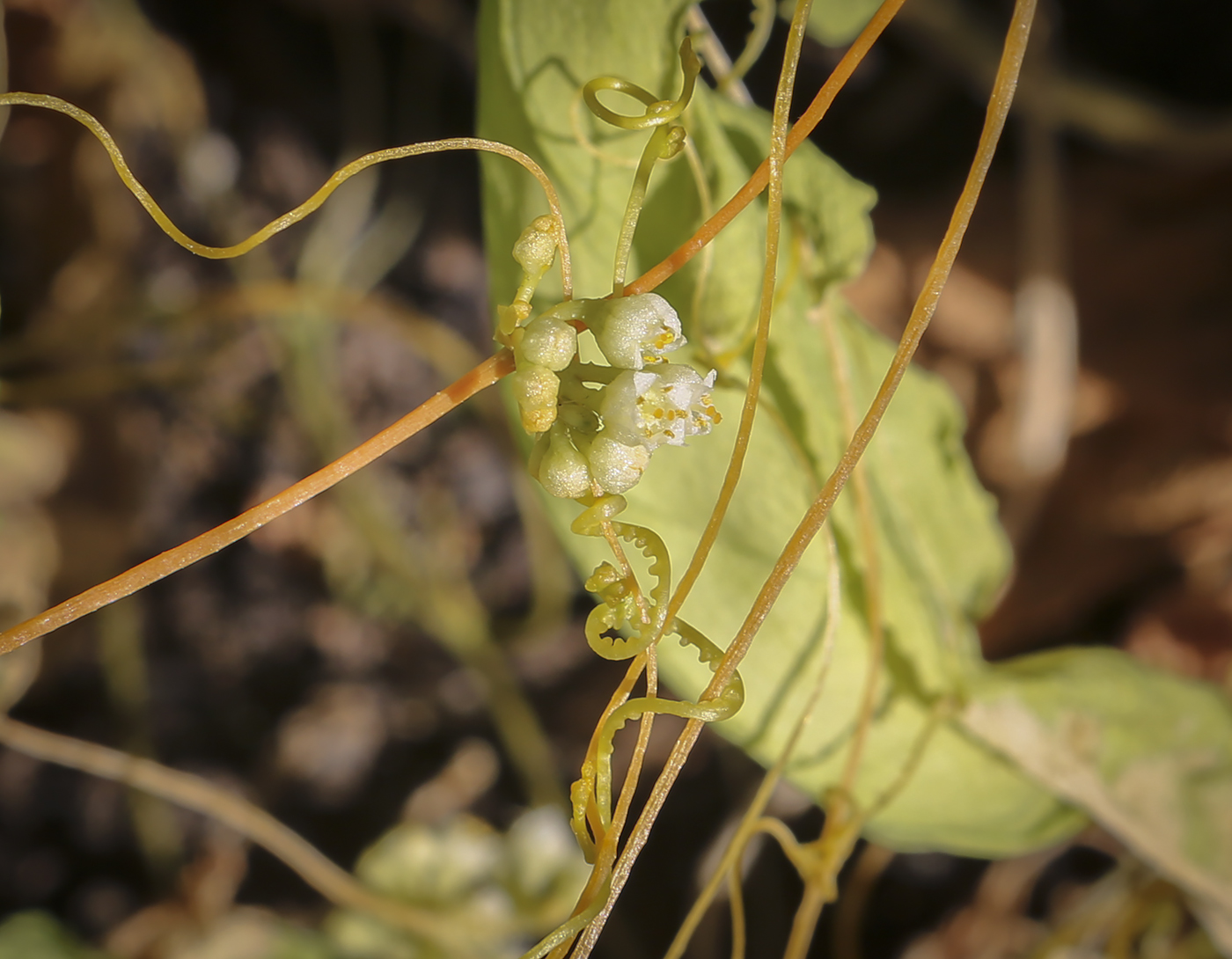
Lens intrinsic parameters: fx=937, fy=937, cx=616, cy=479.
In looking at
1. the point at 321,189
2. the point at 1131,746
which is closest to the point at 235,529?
the point at 321,189

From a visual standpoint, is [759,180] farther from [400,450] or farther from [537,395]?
[400,450]

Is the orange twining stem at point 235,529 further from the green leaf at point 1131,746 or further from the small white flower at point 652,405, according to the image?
the green leaf at point 1131,746

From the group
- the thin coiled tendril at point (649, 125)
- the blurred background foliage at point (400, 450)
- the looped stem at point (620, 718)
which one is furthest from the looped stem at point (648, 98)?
the blurred background foliage at point (400, 450)

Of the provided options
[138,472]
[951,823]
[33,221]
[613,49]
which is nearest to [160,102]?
[33,221]

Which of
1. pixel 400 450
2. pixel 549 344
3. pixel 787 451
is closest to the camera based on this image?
pixel 549 344

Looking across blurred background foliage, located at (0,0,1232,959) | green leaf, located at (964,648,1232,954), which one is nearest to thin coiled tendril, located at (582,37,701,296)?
green leaf, located at (964,648,1232,954)

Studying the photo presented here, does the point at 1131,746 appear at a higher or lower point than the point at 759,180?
lower

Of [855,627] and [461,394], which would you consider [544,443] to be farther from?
[855,627]
